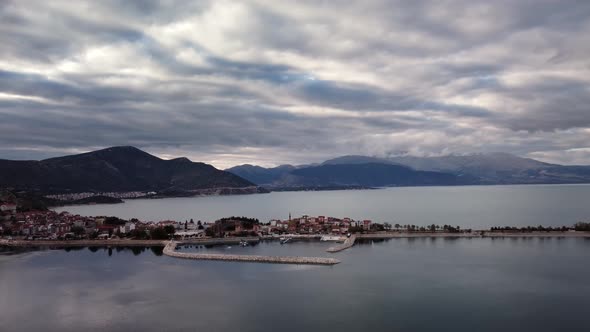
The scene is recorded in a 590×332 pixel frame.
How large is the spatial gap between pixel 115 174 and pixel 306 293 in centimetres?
11985

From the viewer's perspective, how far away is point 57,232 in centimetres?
3969

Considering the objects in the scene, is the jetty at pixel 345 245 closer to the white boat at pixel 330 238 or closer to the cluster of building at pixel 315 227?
the white boat at pixel 330 238

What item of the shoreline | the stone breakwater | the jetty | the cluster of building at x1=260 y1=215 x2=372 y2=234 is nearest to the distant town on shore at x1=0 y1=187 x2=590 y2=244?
the cluster of building at x1=260 y1=215 x2=372 y2=234

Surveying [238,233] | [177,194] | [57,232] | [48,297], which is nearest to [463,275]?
[48,297]

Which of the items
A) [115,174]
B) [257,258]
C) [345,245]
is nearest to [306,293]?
[257,258]

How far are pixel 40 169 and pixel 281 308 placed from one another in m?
109

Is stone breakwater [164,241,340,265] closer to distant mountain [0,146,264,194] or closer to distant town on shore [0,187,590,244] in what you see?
distant town on shore [0,187,590,244]

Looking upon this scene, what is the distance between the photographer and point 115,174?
419ft

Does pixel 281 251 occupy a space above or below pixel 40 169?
below

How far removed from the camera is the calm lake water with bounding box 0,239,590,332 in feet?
51.7

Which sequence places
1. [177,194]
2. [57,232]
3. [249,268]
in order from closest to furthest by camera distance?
[249,268] → [57,232] → [177,194]

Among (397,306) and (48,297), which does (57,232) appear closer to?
(48,297)

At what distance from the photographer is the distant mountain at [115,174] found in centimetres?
10188

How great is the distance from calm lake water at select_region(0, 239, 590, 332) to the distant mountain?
8013 cm
